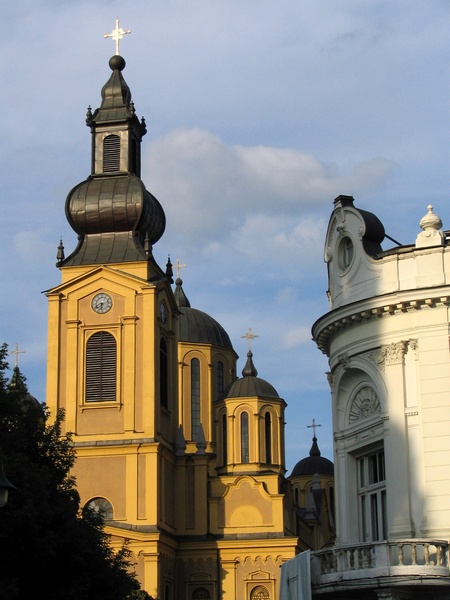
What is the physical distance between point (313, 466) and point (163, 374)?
29.5 m

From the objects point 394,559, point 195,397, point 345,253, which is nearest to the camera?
point 394,559

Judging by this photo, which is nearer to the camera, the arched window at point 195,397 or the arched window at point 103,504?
the arched window at point 103,504

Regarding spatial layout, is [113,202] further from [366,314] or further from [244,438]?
[366,314]

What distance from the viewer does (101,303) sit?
54.0 metres

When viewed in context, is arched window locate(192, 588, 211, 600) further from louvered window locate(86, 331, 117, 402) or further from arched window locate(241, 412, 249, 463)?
arched window locate(241, 412, 249, 463)

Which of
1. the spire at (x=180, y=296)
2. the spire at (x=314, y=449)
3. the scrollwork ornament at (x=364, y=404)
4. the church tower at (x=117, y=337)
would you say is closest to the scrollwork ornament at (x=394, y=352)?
the scrollwork ornament at (x=364, y=404)

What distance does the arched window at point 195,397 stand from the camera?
215 feet

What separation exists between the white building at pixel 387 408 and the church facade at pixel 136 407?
23551 mm

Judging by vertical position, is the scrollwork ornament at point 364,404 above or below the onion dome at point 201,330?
below

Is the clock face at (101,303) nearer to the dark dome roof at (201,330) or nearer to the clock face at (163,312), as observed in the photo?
the clock face at (163,312)

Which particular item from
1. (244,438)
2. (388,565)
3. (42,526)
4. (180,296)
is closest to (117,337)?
(244,438)

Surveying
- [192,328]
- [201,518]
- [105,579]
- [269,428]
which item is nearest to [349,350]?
[105,579]

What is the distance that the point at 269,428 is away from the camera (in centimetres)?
6406

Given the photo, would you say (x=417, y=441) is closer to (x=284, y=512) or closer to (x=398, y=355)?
(x=398, y=355)
